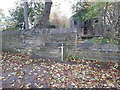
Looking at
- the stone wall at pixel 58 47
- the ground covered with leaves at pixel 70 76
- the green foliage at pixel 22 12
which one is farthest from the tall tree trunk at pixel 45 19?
the green foliage at pixel 22 12

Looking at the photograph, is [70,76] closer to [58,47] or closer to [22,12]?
[58,47]

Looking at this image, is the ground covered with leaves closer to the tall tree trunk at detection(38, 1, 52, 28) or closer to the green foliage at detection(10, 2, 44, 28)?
the tall tree trunk at detection(38, 1, 52, 28)

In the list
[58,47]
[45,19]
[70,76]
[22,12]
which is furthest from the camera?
[22,12]

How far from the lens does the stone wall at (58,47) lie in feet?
11.1

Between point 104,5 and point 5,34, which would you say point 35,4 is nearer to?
point 5,34

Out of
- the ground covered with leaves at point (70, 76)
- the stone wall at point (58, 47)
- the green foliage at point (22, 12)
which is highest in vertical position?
the green foliage at point (22, 12)

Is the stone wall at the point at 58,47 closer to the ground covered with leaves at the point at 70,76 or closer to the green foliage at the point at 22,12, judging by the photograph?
the ground covered with leaves at the point at 70,76

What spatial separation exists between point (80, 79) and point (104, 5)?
4121 millimetres

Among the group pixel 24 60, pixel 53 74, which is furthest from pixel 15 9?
pixel 53 74

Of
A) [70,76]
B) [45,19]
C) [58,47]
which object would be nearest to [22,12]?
[45,19]

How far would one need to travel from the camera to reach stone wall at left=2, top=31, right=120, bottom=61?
3379 mm

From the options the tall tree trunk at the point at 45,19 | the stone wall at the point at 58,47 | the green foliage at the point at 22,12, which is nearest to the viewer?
the stone wall at the point at 58,47

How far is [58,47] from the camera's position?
3.54 meters

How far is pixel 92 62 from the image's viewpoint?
11.2 feet
